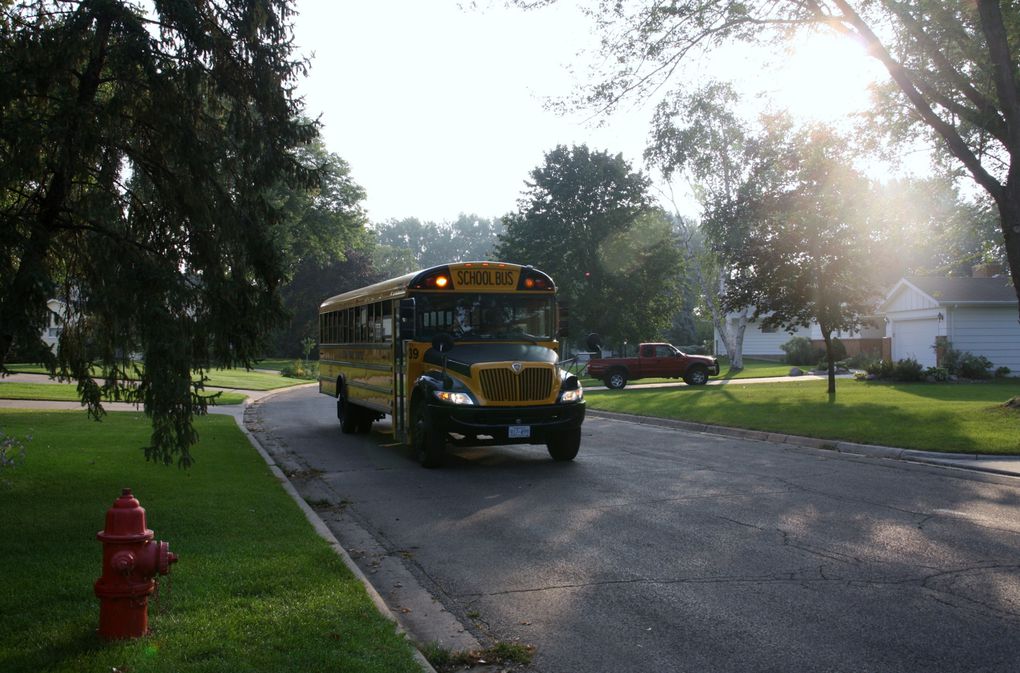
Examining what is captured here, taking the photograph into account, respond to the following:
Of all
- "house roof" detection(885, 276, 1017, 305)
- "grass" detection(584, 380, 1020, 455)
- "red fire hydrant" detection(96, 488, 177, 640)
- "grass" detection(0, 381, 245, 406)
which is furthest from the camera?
"house roof" detection(885, 276, 1017, 305)

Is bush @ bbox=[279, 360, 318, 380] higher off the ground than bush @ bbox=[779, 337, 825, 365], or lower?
lower

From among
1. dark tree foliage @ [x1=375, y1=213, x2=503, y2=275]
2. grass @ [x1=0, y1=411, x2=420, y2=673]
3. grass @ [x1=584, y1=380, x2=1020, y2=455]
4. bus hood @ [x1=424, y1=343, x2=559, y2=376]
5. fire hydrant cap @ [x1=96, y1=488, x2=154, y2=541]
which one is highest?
dark tree foliage @ [x1=375, y1=213, x2=503, y2=275]

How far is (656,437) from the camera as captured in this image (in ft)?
54.3

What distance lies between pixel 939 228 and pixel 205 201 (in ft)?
85.2

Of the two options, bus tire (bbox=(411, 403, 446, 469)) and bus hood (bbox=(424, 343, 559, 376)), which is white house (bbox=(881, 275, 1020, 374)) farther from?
bus tire (bbox=(411, 403, 446, 469))

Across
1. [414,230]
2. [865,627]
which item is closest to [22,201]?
[865,627]

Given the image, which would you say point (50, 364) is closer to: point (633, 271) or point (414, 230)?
point (633, 271)

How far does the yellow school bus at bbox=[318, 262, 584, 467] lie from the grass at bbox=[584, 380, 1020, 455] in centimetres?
A: 603

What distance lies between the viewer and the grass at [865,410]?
14.4 m

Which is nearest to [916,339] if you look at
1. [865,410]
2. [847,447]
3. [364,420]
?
[865,410]

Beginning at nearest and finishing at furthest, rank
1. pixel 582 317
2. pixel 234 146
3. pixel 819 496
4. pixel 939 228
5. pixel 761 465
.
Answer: pixel 234 146 < pixel 819 496 < pixel 761 465 < pixel 939 228 < pixel 582 317

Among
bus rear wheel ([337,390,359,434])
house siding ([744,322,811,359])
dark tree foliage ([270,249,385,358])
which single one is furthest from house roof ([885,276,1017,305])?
dark tree foliage ([270,249,385,358])

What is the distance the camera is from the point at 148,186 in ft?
26.4

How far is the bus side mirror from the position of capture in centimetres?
1234
